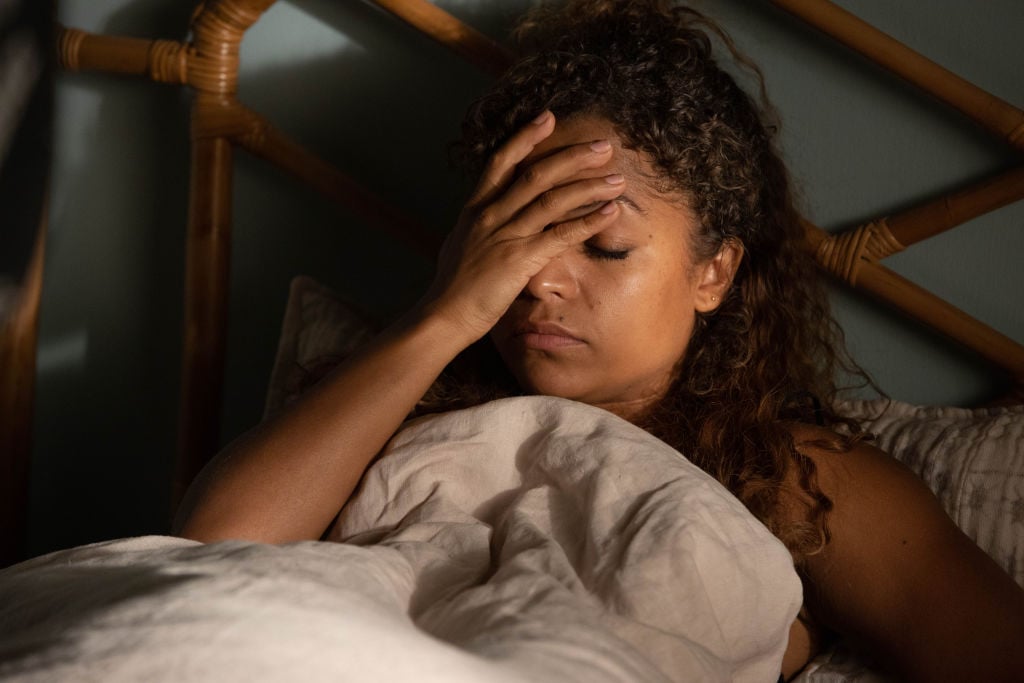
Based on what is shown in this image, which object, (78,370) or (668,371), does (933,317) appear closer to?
(668,371)

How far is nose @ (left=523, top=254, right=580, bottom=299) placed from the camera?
1.02 metres

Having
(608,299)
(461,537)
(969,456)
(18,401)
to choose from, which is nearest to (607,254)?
(608,299)

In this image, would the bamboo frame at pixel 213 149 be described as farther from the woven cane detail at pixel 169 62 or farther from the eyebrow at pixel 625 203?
the eyebrow at pixel 625 203

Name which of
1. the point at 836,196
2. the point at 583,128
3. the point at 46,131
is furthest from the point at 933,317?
the point at 46,131

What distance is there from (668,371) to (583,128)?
0.92 feet

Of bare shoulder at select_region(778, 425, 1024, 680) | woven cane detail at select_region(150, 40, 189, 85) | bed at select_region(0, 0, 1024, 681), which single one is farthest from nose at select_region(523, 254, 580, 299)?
woven cane detail at select_region(150, 40, 189, 85)

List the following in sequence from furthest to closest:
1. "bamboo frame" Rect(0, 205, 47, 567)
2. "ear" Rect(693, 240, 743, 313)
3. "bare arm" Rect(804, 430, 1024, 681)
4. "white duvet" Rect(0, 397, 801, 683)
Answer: "bamboo frame" Rect(0, 205, 47, 567) < "ear" Rect(693, 240, 743, 313) < "bare arm" Rect(804, 430, 1024, 681) < "white duvet" Rect(0, 397, 801, 683)

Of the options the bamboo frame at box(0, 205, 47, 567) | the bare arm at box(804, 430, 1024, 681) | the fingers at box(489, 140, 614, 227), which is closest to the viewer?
the bare arm at box(804, 430, 1024, 681)

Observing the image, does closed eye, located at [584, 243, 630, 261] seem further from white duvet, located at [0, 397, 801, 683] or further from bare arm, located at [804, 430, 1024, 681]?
bare arm, located at [804, 430, 1024, 681]

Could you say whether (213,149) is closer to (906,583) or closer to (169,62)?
(169,62)

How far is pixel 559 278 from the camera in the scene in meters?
1.02

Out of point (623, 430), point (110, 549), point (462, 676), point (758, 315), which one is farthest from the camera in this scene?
point (758, 315)

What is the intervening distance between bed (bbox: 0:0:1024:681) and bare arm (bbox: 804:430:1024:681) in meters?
0.06

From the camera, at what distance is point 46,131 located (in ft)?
4.58
